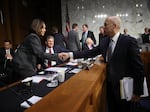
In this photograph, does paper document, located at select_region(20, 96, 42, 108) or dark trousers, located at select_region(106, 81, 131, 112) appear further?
dark trousers, located at select_region(106, 81, 131, 112)

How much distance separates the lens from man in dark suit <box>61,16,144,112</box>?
2.54 metres

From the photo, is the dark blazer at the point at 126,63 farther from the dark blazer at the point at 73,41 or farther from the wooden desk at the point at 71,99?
the dark blazer at the point at 73,41

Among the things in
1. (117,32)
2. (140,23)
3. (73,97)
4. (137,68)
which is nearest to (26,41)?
(117,32)

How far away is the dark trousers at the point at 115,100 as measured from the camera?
105 inches

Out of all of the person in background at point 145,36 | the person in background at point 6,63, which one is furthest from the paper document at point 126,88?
the person in background at point 145,36

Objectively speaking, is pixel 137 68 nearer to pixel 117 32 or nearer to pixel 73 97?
pixel 117 32

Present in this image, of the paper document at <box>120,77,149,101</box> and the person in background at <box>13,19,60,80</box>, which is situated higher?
the person in background at <box>13,19,60,80</box>

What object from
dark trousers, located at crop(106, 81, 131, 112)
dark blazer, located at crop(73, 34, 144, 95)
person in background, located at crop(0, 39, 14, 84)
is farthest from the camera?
person in background, located at crop(0, 39, 14, 84)

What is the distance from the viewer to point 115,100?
272cm

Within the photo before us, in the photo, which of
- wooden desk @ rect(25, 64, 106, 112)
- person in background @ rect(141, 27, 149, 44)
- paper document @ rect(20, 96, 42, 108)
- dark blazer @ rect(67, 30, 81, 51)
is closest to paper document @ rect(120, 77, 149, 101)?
wooden desk @ rect(25, 64, 106, 112)

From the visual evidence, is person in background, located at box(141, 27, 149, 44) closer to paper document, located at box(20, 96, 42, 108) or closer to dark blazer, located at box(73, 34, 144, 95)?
dark blazer, located at box(73, 34, 144, 95)

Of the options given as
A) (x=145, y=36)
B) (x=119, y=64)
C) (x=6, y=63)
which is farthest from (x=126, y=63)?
(x=145, y=36)

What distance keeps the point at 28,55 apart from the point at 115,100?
1.26 m

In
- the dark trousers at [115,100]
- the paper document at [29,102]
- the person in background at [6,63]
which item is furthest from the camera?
the person in background at [6,63]
